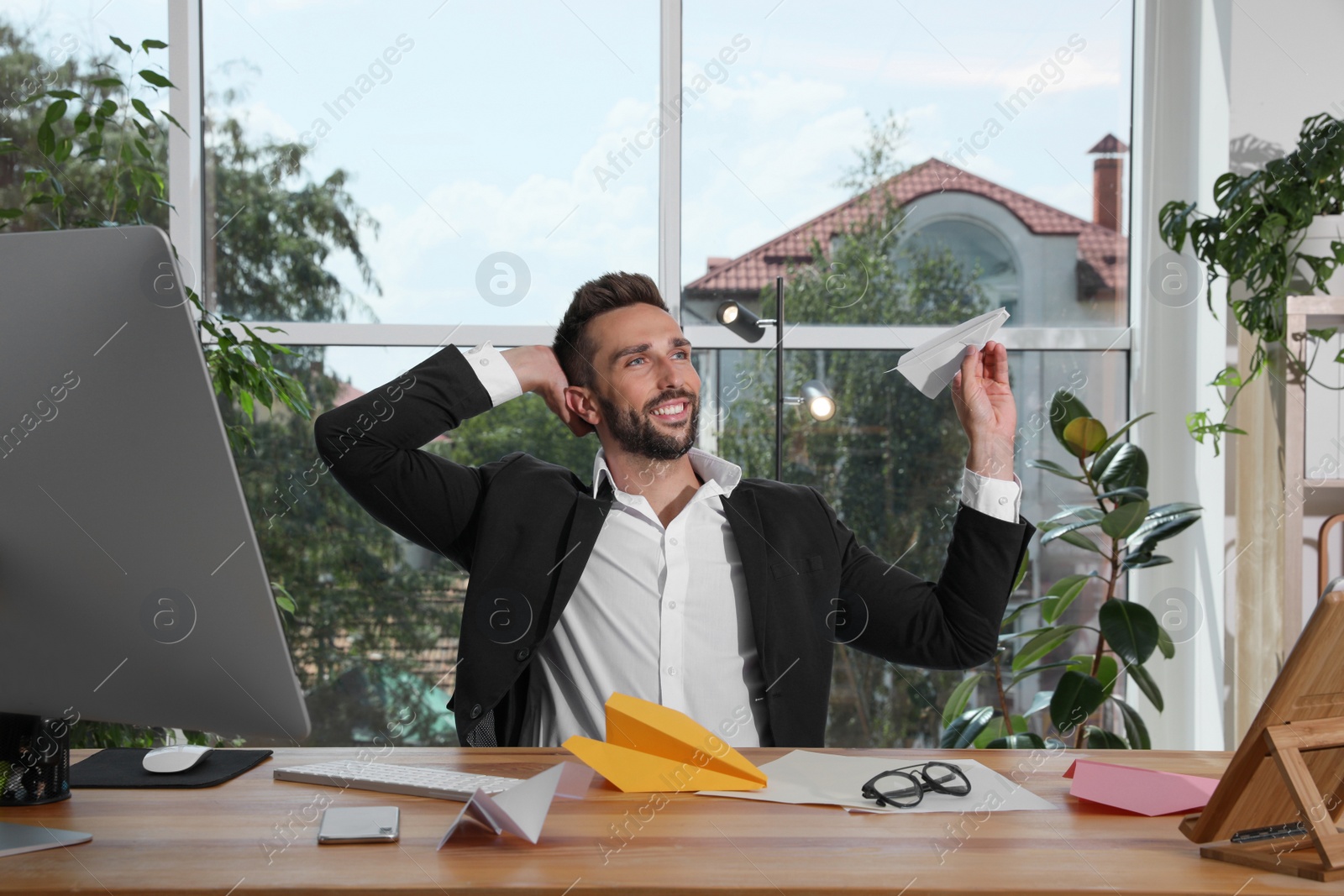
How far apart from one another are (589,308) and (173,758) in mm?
1156

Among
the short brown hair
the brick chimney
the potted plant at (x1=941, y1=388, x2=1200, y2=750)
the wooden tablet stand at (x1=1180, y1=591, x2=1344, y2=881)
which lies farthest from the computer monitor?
the brick chimney

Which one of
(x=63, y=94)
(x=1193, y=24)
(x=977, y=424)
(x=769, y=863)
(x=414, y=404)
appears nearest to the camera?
(x=769, y=863)

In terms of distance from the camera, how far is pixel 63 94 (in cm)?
220

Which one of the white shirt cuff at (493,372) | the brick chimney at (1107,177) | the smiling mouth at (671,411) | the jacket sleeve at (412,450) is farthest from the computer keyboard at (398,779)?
the brick chimney at (1107,177)

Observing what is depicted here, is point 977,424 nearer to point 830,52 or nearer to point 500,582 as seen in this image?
point 500,582

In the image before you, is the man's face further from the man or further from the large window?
the large window

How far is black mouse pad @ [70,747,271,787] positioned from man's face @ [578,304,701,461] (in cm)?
89

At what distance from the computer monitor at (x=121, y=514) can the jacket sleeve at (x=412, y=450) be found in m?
0.92

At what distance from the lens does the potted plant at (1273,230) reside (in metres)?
2.55

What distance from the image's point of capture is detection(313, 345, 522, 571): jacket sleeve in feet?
5.92

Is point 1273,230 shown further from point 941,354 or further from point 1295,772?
point 1295,772

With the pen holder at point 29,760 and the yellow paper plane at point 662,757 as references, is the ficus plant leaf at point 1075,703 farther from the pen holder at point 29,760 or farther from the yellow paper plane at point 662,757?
the pen holder at point 29,760

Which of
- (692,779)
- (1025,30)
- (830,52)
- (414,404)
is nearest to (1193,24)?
(1025,30)

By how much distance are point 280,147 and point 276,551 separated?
4.16 ft
